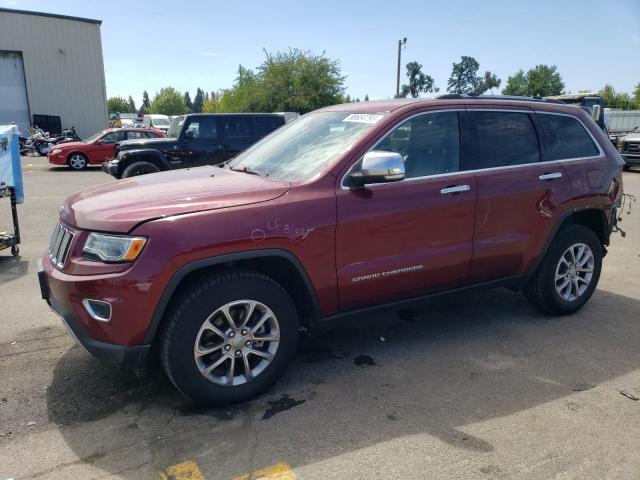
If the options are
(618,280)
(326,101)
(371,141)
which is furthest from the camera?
(326,101)

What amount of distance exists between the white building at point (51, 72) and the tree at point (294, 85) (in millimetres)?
12059

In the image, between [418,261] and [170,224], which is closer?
[170,224]

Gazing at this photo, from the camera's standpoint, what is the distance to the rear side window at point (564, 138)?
14.4 ft

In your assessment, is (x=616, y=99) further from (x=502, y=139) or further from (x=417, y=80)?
(x=502, y=139)

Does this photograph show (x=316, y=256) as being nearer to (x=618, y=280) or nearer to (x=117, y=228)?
(x=117, y=228)

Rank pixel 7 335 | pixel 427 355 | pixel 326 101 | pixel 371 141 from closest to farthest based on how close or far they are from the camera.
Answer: pixel 371 141 < pixel 427 355 < pixel 7 335 < pixel 326 101

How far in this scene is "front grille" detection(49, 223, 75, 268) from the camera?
3.03 meters

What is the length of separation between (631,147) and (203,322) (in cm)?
1934

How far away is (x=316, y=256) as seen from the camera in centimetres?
322

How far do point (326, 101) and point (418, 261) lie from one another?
3775 cm

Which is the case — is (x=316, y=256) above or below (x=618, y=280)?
above

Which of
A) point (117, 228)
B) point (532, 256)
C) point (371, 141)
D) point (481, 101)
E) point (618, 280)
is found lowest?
point (618, 280)

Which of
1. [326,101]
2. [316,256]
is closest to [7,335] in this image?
[316,256]

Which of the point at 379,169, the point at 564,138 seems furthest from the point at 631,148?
the point at 379,169
